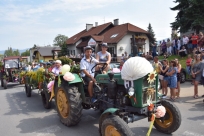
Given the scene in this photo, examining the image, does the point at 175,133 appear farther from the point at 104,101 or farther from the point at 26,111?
Answer: the point at 26,111

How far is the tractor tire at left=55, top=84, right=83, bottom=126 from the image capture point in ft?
16.0

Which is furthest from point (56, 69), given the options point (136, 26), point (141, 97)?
point (136, 26)

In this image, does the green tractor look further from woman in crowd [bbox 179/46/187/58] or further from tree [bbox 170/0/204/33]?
tree [bbox 170/0/204/33]

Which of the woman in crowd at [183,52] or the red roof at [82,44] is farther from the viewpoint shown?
the red roof at [82,44]

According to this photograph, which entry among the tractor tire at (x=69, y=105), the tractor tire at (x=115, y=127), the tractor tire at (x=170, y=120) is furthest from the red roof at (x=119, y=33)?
the tractor tire at (x=115, y=127)

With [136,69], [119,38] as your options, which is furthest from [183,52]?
[119,38]

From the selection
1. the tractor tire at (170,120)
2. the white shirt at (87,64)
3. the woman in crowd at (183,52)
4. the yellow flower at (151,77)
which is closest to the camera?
the yellow flower at (151,77)

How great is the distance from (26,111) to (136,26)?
29386mm

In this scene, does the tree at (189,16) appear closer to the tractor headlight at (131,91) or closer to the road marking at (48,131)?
the tractor headlight at (131,91)

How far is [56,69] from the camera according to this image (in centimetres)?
738

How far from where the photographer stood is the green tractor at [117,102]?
12.4ft

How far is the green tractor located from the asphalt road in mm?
323

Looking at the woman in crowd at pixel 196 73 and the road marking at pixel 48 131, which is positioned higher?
the woman in crowd at pixel 196 73

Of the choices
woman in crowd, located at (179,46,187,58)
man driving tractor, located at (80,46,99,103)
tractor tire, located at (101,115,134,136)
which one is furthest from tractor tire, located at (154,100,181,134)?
woman in crowd, located at (179,46,187,58)
